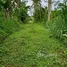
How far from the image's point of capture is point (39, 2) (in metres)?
30.7

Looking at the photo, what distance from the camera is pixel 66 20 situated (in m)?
8.09

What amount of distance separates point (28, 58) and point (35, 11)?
85.0 ft

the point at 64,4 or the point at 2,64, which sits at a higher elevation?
the point at 64,4

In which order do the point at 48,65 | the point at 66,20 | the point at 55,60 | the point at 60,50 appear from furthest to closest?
the point at 66,20
the point at 60,50
the point at 55,60
the point at 48,65

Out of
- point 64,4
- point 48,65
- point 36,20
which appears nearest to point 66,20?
Answer: point 64,4

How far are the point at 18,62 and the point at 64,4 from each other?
4221 mm

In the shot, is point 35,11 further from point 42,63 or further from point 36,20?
point 42,63

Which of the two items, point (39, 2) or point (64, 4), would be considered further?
point (39, 2)

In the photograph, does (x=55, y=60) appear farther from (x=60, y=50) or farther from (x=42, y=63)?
(x=60, y=50)

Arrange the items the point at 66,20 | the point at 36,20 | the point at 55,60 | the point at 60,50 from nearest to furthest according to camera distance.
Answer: the point at 55,60, the point at 60,50, the point at 66,20, the point at 36,20

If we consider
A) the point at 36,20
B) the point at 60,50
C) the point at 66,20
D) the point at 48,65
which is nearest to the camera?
the point at 48,65

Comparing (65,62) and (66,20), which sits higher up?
(66,20)

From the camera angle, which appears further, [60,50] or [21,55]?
[60,50]

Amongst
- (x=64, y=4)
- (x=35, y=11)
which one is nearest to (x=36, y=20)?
(x=35, y=11)
